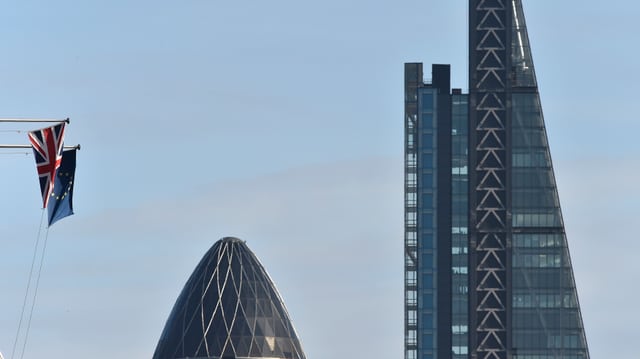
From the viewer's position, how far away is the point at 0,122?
456 feet

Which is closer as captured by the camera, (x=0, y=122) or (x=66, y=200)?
(x=0, y=122)

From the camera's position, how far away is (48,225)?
141m

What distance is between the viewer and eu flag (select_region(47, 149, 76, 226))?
14638cm

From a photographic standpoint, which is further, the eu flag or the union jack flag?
the eu flag

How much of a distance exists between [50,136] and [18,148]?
1.88 m

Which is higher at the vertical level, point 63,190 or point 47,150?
point 47,150

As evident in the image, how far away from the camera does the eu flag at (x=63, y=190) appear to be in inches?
5763

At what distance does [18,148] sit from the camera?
145 m

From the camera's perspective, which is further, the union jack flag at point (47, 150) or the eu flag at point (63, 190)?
the eu flag at point (63, 190)

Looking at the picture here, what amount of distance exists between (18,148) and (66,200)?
4562mm

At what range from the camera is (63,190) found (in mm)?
148125

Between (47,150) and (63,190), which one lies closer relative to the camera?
(47,150)

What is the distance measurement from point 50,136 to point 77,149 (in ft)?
5.68
